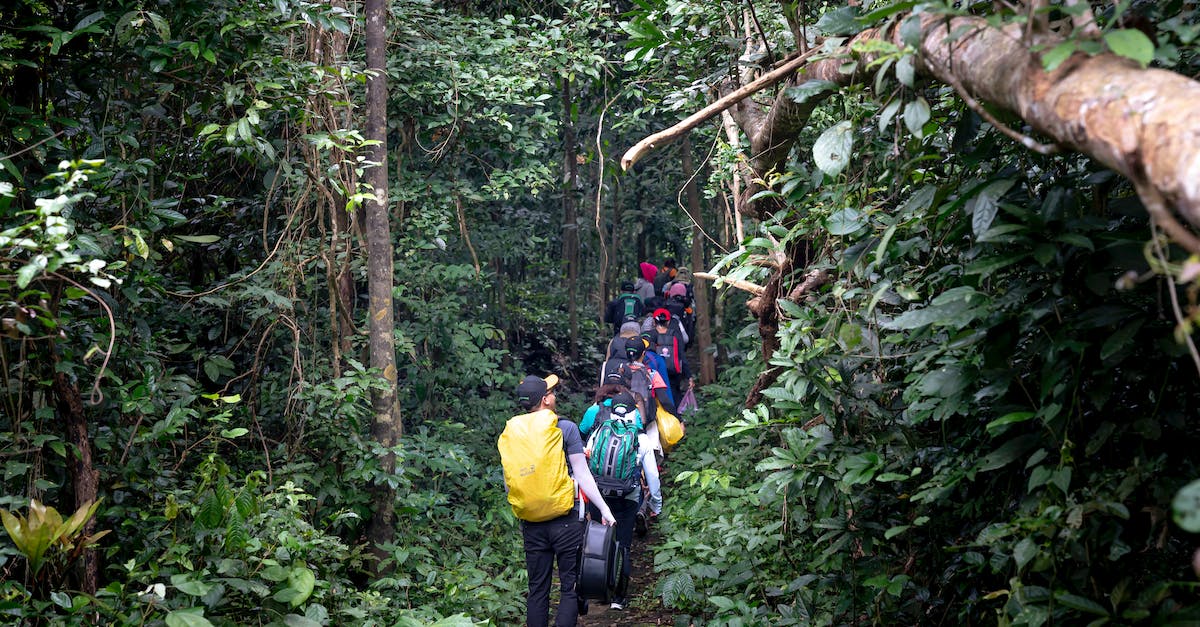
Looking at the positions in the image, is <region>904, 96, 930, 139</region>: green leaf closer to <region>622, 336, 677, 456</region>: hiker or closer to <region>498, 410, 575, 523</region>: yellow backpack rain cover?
<region>498, 410, 575, 523</region>: yellow backpack rain cover

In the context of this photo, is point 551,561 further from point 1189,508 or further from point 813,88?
point 1189,508

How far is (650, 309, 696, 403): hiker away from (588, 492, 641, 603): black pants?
151 inches

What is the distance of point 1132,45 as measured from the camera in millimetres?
1827

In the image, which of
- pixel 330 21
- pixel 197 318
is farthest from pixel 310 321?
pixel 330 21

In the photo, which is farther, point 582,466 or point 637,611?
point 637,611

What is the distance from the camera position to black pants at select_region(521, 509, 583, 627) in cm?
545

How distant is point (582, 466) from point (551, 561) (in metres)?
0.64

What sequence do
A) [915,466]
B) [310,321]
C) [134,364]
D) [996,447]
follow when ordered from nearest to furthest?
[996,447] < [915,466] < [134,364] < [310,321]

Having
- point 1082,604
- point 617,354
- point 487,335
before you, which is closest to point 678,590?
point 1082,604

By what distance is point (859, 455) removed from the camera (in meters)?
3.56

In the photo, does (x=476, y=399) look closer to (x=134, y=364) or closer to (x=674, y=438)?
(x=674, y=438)

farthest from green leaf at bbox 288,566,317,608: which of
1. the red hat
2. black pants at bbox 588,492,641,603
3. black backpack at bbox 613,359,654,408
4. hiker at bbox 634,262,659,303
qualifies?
the red hat

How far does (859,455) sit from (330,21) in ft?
12.1

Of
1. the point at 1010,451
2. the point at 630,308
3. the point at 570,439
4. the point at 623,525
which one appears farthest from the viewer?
the point at 630,308
